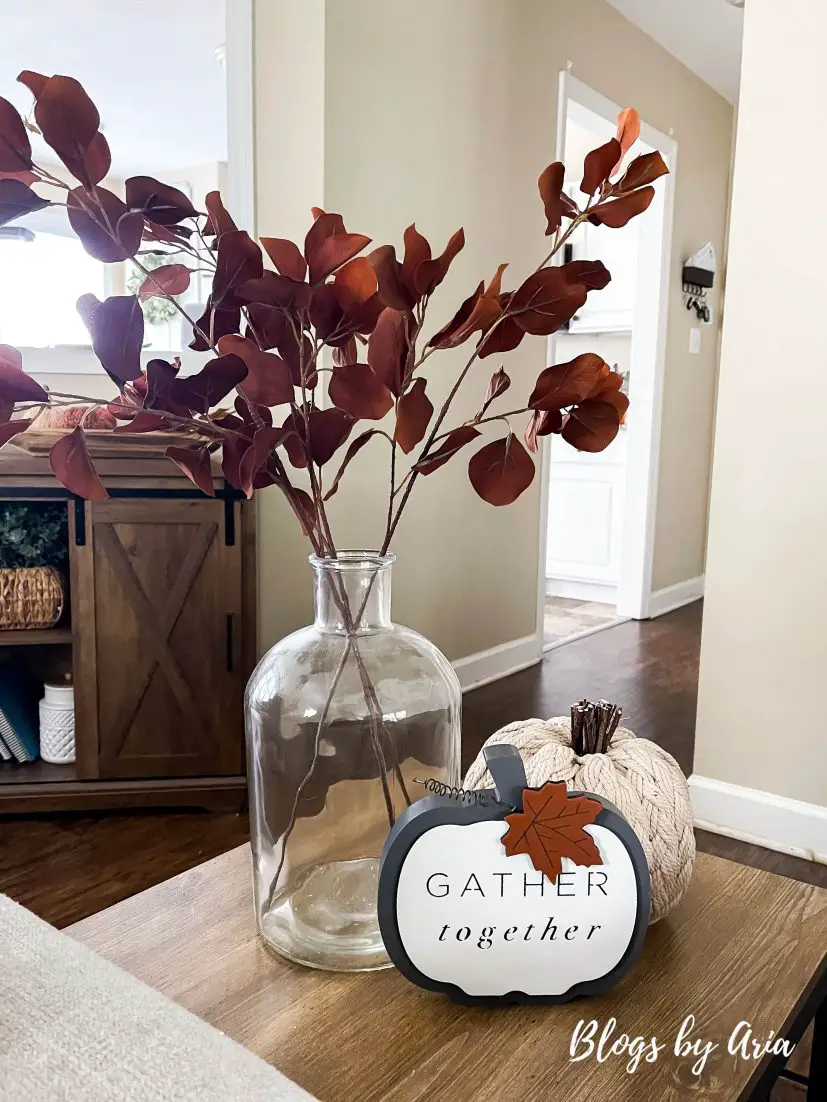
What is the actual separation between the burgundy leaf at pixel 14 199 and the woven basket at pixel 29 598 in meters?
1.69

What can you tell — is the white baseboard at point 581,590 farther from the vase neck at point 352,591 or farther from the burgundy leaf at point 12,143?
the burgundy leaf at point 12,143

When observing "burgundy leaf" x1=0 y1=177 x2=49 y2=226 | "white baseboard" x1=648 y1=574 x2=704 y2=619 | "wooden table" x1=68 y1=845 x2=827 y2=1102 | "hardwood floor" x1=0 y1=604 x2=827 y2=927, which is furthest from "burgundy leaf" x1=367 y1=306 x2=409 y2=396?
"white baseboard" x1=648 y1=574 x2=704 y2=619

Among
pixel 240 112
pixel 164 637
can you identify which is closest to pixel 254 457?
pixel 164 637

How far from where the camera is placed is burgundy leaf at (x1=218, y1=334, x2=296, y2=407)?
1.99ft

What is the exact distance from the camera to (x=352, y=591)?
2.38 feet

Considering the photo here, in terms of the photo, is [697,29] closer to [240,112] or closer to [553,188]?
[240,112]

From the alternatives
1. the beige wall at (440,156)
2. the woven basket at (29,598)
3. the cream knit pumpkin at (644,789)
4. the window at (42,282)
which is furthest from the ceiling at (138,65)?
the cream knit pumpkin at (644,789)

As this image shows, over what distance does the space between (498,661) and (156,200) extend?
286 centimetres

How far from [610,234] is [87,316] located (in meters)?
4.75

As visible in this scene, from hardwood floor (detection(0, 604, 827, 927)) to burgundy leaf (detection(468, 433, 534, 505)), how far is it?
4.55 ft

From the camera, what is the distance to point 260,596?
2.42 meters

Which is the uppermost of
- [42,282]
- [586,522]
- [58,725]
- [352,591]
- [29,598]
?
[42,282]

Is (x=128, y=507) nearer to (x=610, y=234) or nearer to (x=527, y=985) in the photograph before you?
(x=527, y=985)

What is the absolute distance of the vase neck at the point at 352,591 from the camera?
0.72m
